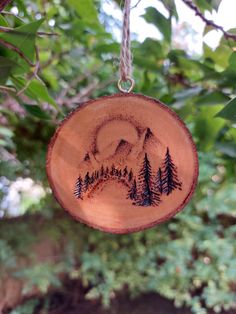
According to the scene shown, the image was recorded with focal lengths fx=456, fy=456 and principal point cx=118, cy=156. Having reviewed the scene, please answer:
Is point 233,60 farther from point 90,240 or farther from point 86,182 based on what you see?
point 90,240

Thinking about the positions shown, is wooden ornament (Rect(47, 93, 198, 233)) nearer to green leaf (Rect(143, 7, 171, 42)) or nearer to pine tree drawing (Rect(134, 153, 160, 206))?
pine tree drawing (Rect(134, 153, 160, 206))

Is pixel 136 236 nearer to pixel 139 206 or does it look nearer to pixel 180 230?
pixel 180 230

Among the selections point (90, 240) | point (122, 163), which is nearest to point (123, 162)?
point (122, 163)

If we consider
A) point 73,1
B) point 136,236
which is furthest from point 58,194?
Answer: point 136,236

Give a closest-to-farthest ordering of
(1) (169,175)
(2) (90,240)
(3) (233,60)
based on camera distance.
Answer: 1. (1) (169,175)
2. (3) (233,60)
3. (2) (90,240)

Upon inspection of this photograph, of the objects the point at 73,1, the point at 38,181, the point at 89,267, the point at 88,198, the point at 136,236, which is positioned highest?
the point at 73,1

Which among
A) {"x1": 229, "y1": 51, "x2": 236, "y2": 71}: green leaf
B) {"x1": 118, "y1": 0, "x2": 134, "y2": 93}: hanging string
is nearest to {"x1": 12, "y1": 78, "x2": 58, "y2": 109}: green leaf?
{"x1": 118, "y1": 0, "x2": 134, "y2": 93}: hanging string

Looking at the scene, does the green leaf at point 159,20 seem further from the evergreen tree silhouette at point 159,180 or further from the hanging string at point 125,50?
the evergreen tree silhouette at point 159,180
